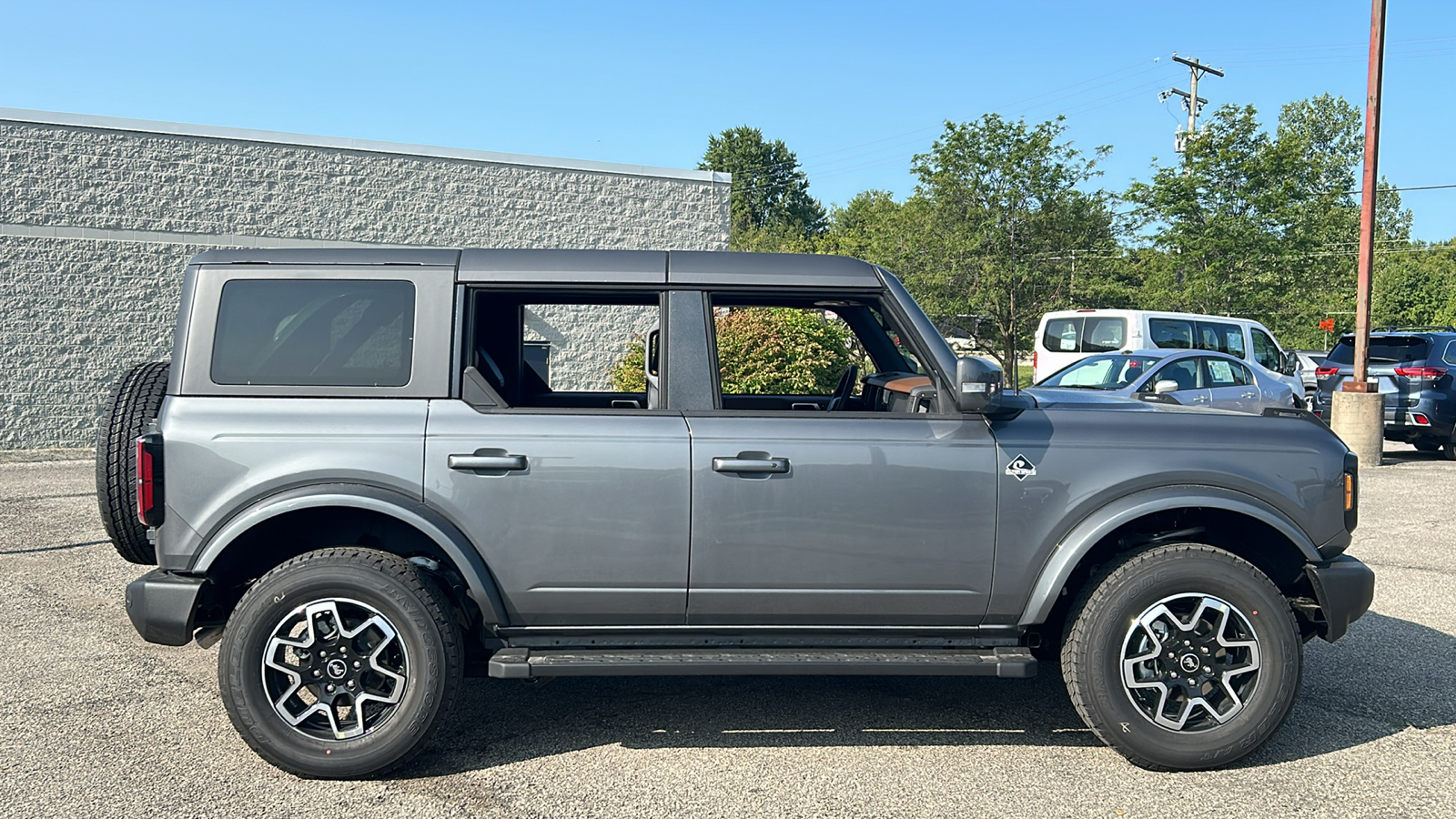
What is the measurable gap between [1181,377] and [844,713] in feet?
34.4

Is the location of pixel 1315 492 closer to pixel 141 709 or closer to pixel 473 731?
pixel 473 731

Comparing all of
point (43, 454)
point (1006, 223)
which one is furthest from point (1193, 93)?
point (43, 454)

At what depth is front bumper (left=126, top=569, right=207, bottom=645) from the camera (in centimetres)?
395

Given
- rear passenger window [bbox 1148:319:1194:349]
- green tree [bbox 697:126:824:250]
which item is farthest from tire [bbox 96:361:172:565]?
green tree [bbox 697:126:824:250]

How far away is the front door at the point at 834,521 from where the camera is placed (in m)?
4.00

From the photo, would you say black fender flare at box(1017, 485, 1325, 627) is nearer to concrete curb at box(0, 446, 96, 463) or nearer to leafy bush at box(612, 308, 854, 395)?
leafy bush at box(612, 308, 854, 395)

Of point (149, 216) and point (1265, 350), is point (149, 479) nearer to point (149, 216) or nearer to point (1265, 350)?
point (149, 216)

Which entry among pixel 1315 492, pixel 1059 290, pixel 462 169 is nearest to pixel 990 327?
pixel 1059 290

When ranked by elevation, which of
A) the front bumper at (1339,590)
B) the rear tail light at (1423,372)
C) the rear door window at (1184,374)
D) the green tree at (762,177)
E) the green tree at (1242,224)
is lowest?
the front bumper at (1339,590)

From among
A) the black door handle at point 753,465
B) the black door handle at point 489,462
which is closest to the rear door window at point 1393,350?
the black door handle at point 753,465

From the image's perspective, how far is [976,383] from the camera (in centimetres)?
393

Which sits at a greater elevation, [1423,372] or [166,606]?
[1423,372]

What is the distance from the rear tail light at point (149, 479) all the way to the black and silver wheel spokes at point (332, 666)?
0.61 metres

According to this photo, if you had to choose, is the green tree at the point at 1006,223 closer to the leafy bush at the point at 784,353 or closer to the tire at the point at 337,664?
the leafy bush at the point at 784,353
